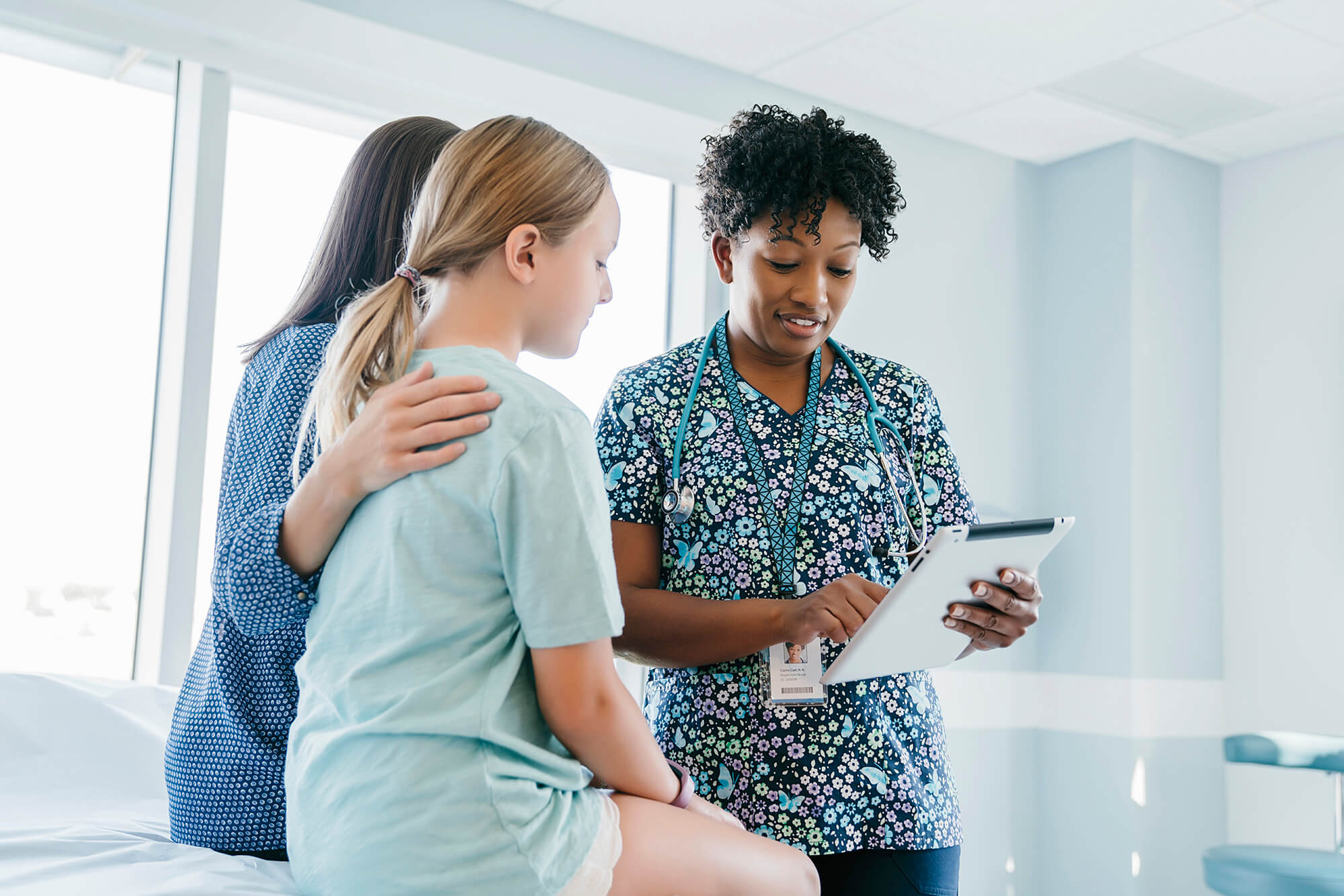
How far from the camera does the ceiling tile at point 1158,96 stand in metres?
3.30

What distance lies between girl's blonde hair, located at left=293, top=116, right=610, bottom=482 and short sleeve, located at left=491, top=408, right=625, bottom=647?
0.60 feet

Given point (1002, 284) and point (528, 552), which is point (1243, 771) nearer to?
point (1002, 284)

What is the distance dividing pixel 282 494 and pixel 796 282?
0.73 meters

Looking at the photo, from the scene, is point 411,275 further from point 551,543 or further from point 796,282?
point 796,282

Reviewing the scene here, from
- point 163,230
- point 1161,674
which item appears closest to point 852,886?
point 163,230

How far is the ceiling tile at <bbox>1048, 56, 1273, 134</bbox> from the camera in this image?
10.8ft

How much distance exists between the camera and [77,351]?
2.65 meters

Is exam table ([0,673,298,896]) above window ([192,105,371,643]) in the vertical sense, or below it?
below

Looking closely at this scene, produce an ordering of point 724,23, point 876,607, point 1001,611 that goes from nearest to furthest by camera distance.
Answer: point 876,607, point 1001,611, point 724,23

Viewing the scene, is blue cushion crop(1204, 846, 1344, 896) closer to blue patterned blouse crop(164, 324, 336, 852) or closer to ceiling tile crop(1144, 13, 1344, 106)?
ceiling tile crop(1144, 13, 1344, 106)

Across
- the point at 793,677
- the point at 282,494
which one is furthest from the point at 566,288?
the point at 793,677

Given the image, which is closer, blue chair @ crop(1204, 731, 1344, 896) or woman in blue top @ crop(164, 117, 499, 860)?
woman in blue top @ crop(164, 117, 499, 860)

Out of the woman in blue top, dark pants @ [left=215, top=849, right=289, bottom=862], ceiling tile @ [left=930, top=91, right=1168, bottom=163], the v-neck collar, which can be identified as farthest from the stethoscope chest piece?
ceiling tile @ [left=930, top=91, right=1168, bottom=163]

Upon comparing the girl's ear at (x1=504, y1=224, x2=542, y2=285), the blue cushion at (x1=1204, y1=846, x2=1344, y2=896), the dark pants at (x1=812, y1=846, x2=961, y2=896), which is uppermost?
the girl's ear at (x1=504, y1=224, x2=542, y2=285)
